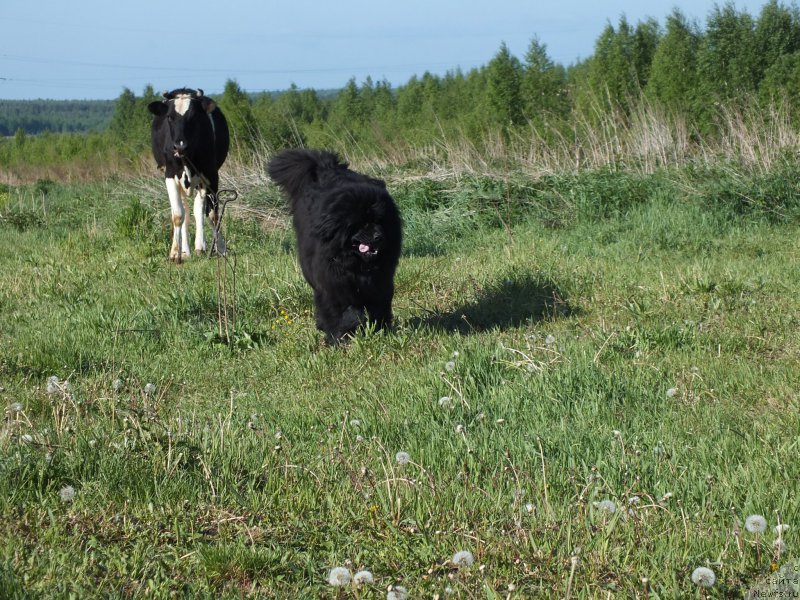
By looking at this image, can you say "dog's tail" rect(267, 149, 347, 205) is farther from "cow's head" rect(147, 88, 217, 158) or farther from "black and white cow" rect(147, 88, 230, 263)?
"cow's head" rect(147, 88, 217, 158)

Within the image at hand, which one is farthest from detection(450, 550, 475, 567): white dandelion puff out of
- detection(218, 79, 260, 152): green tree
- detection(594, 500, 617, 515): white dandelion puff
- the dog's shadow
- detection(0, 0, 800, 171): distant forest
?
detection(218, 79, 260, 152): green tree

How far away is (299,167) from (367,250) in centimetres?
144

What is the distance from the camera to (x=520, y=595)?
2846 millimetres

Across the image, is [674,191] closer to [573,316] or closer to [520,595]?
[573,316]

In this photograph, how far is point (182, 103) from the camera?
11289 millimetres

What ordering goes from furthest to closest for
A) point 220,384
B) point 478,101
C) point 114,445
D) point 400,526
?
point 478,101, point 220,384, point 114,445, point 400,526

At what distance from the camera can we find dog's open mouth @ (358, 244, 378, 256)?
6551mm

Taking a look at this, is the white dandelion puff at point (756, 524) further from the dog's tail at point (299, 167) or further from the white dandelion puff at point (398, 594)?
the dog's tail at point (299, 167)

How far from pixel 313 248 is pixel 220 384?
137 cm

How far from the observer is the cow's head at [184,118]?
436 inches

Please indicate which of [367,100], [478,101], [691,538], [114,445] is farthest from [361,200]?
[367,100]

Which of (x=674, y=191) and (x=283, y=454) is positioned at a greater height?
(x=674, y=191)

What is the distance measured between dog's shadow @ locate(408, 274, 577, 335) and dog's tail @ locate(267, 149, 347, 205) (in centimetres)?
145

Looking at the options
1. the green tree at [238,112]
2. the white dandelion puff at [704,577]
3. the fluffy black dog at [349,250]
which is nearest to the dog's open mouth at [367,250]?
the fluffy black dog at [349,250]
